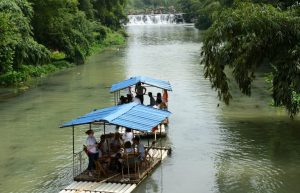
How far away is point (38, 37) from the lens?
41031 mm

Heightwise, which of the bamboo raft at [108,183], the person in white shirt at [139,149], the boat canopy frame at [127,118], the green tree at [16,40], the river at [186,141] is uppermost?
the green tree at [16,40]

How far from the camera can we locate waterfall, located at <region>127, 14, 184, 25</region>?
119725 mm

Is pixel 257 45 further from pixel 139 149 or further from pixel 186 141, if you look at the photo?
pixel 139 149

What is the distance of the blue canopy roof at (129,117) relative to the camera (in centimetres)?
1444

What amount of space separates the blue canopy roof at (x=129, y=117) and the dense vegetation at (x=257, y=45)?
10.4ft

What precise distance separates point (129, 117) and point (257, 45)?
5.11 m

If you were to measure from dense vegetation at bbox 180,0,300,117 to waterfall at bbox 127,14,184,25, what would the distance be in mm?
102554

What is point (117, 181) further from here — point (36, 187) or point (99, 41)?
point (99, 41)

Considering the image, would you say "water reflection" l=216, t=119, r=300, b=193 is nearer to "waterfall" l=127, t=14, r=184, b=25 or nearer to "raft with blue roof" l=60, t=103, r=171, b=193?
"raft with blue roof" l=60, t=103, r=171, b=193

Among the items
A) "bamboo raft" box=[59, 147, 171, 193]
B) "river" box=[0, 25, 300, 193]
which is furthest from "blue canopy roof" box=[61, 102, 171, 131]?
"river" box=[0, 25, 300, 193]

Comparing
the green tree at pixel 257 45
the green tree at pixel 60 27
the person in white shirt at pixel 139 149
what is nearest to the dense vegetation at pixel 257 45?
the green tree at pixel 257 45

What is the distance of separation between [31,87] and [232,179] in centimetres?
2103

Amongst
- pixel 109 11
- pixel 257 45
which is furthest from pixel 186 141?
pixel 109 11

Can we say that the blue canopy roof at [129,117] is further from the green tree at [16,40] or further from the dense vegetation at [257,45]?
the green tree at [16,40]
